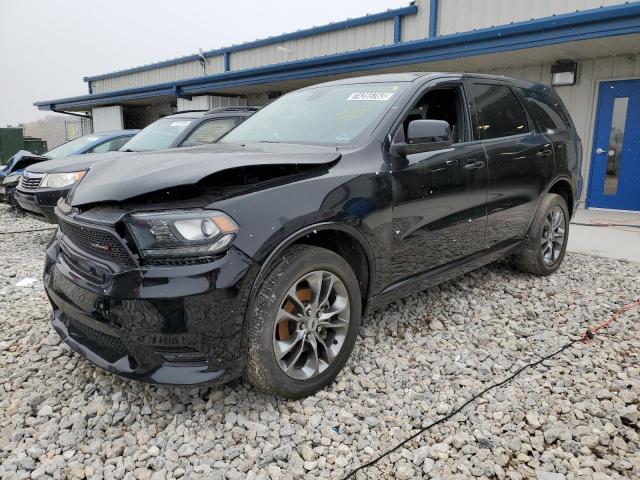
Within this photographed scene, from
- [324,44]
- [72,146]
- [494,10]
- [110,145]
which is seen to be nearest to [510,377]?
[110,145]

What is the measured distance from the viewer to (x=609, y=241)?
251 inches

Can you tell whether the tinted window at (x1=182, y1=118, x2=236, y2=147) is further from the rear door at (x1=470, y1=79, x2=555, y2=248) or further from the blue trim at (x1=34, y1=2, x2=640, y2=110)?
the blue trim at (x1=34, y1=2, x2=640, y2=110)

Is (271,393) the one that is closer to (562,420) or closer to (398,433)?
(398,433)

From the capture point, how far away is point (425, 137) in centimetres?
298

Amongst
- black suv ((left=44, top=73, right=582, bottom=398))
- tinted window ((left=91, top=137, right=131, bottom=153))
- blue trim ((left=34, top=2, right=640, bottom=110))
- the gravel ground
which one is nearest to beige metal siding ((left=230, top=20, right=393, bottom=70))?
blue trim ((left=34, top=2, right=640, bottom=110))

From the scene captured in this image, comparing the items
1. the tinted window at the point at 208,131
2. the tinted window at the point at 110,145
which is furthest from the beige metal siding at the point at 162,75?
the tinted window at the point at 208,131

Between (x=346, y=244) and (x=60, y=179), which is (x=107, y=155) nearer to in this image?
(x=60, y=179)

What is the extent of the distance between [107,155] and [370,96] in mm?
4069

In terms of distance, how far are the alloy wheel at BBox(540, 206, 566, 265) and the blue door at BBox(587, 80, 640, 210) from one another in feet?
16.0

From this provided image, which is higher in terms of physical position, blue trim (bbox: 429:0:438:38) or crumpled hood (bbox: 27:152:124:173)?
blue trim (bbox: 429:0:438:38)

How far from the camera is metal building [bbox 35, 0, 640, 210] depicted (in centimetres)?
731

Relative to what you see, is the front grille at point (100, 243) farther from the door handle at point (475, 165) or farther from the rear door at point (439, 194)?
the door handle at point (475, 165)

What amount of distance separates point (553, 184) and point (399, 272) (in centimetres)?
241

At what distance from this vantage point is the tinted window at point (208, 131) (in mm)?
6117
